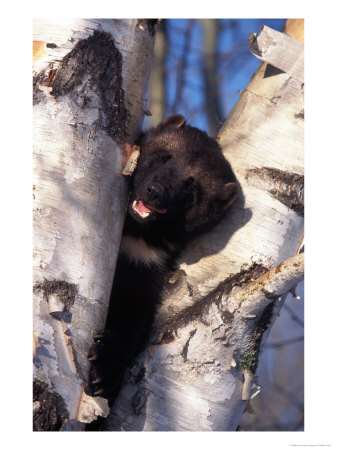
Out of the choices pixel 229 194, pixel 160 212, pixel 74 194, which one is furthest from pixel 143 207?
pixel 74 194

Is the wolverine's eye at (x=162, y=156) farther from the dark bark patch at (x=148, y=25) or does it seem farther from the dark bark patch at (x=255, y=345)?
the dark bark patch at (x=255, y=345)

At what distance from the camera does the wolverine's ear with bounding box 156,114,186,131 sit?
3.28m

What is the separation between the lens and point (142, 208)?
2869 mm

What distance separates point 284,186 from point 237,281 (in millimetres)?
626

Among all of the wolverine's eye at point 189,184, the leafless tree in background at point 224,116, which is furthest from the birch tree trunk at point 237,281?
the leafless tree in background at point 224,116

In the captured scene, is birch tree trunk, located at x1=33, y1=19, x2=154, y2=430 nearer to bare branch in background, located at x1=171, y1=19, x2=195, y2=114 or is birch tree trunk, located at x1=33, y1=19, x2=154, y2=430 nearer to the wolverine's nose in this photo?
the wolverine's nose

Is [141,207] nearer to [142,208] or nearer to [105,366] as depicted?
[142,208]

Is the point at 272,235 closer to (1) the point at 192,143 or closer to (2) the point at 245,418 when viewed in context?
(1) the point at 192,143

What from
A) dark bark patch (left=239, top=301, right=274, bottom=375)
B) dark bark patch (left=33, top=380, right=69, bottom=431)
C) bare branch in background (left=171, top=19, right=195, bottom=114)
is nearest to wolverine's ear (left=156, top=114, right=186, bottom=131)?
dark bark patch (left=239, top=301, right=274, bottom=375)

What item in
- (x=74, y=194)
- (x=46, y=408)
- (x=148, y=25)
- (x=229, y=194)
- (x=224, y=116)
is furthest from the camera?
(x=224, y=116)

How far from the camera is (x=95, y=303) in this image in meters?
2.22
